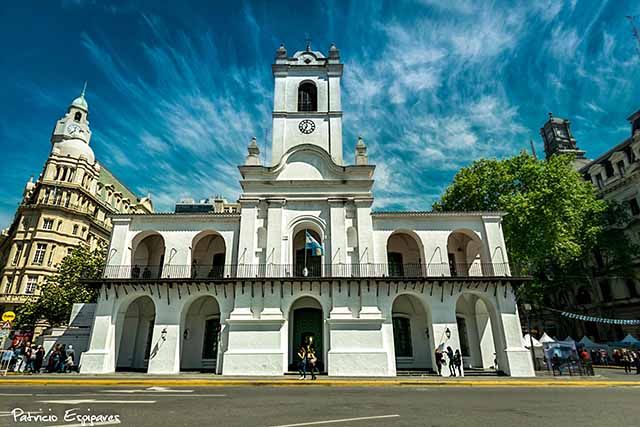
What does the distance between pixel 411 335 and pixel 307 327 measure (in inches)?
255

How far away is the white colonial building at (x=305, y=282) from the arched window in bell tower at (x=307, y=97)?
1.18 meters

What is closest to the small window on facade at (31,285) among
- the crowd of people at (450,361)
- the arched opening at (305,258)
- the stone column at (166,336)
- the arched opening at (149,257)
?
the arched opening at (149,257)

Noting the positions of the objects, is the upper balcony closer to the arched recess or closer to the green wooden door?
the arched recess

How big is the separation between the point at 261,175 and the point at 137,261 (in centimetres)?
1048

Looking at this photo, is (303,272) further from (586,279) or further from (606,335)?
(606,335)

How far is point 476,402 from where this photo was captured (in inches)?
356

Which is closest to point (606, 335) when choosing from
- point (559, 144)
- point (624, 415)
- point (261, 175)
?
point (559, 144)

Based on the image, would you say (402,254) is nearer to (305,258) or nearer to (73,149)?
(305,258)

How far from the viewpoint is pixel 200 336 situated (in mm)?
20906

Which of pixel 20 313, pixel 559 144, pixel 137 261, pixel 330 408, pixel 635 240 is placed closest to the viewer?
pixel 330 408

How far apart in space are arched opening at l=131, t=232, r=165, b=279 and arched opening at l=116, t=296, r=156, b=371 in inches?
70.6

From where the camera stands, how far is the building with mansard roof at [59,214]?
3834cm

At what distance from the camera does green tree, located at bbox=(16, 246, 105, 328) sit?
91.9 feet

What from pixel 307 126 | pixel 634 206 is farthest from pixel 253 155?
pixel 634 206
